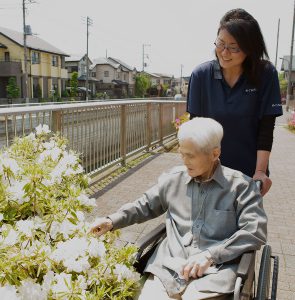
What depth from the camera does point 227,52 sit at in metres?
A: 2.36

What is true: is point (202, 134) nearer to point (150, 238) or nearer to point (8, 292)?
point (150, 238)

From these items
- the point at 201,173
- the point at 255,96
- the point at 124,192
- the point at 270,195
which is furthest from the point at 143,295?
the point at 270,195

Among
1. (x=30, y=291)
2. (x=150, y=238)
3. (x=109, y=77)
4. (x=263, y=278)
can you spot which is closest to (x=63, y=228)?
(x=30, y=291)

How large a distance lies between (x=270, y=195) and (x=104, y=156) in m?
2.77

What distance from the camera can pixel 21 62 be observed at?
4566 centimetres

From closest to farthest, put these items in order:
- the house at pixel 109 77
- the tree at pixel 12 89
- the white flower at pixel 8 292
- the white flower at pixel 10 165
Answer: the white flower at pixel 8 292
the white flower at pixel 10 165
the tree at pixel 12 89
the house at pixel 109 77

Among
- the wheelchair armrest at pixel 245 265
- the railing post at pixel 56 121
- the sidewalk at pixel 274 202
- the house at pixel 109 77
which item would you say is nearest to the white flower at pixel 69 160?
the wheelchair armrest at pixel 245 265

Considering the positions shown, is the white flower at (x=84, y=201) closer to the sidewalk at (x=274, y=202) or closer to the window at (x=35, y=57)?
the sidewalk at (x=274, y=202)

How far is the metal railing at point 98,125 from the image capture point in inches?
164

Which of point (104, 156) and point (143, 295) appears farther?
point (104, 156)

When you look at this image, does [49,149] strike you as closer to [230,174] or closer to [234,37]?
[230,174]

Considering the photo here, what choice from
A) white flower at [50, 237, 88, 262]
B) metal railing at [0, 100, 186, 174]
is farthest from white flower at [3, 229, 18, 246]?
metal railing at [0, 100, 186, 174]

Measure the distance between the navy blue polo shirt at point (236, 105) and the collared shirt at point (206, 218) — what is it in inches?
19.5

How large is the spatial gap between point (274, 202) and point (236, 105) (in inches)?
142
